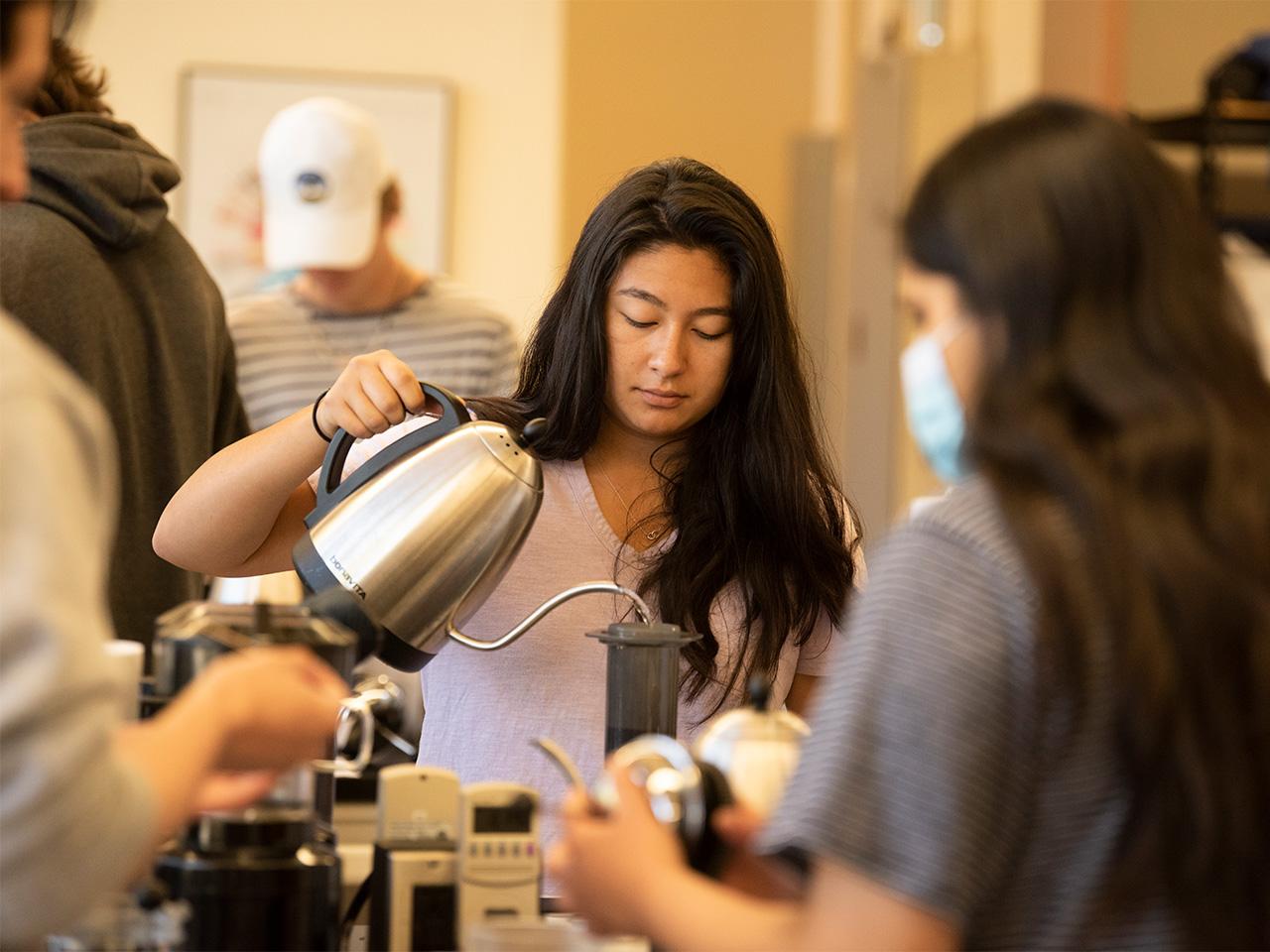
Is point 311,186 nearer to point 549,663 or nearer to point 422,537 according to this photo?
point 549,663

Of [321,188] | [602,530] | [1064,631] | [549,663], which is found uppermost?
[321,188]

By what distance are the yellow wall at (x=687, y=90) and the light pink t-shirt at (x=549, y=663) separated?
90.9 inches

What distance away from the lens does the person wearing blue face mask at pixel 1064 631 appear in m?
0.73

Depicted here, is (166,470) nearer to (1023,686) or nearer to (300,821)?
(300,821)

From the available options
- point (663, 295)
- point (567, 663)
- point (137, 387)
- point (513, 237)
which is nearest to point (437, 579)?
point (567, 663)

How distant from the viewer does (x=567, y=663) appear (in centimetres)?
142

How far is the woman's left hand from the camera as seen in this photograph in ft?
2.71

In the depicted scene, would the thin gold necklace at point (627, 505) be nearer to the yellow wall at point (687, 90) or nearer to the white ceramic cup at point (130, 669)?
the white ceramic cup at point (130, 669)

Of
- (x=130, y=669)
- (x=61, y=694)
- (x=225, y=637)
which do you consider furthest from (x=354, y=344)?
(x=61, y=694)

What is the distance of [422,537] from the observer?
1175 millimetres

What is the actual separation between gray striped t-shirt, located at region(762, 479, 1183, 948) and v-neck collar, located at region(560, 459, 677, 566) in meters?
0.71

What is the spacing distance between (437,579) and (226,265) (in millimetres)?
2556

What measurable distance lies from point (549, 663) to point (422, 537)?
281mm

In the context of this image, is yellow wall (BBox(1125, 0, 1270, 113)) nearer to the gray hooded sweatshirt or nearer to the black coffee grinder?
the gray hooded sweatshirt
